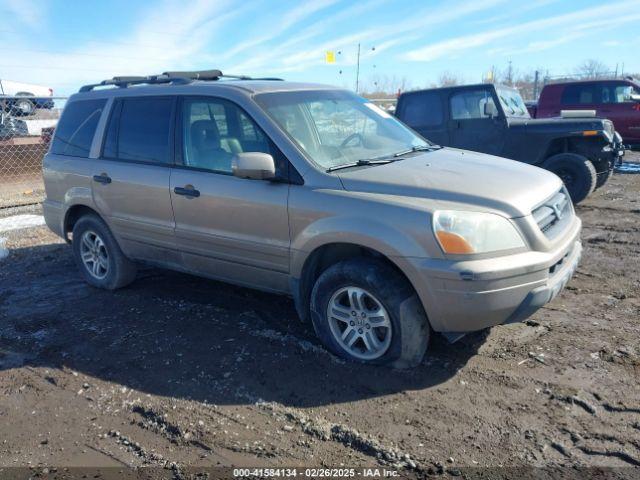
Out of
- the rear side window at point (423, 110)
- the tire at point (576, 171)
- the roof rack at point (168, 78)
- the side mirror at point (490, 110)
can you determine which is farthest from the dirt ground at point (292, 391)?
the rear side window at point (423, 110)

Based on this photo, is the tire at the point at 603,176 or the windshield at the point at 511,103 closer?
the tire at the point at 603,176

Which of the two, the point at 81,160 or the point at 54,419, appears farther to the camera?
the point at 81,160

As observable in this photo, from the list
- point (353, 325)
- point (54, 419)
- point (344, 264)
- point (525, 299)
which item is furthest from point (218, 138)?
point (525, 299)

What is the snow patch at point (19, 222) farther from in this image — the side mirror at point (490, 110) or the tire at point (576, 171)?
the tire at point (576, 171)

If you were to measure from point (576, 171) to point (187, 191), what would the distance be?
250 inches

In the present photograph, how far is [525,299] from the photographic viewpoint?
3234mm

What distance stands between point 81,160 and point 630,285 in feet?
17.5

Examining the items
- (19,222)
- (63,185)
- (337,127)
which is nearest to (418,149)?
(337,127)

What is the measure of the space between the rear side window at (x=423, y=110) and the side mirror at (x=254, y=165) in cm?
626

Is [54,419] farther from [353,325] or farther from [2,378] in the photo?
[353,325]

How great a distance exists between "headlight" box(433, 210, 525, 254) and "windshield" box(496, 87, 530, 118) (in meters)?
6.23

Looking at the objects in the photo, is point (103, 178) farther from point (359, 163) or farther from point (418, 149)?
point (418, 149)

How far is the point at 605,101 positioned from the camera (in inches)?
547

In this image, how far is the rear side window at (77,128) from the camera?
5207mm
